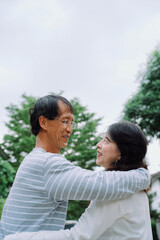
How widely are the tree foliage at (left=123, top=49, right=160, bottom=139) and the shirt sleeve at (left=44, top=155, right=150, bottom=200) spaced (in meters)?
13.7

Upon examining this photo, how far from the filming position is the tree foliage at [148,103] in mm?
14891

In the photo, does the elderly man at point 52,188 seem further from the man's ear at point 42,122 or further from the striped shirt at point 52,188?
the man's ear at point 42,122

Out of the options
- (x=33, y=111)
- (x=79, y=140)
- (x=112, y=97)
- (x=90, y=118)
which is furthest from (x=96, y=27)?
(x=33, y=111)

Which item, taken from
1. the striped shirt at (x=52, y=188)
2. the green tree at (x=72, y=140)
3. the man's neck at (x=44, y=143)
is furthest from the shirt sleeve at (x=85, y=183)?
the green tree at (x=72, y=140)

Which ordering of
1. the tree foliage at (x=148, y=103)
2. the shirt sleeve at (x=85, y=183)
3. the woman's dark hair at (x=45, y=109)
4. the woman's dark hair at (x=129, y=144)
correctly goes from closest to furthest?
the shirt sleeve at (x=85, y=183)
the woman's dark hair at (x=129, y=144)
the woman's dark hair at (x=45, y=109)
the tree foliage at (x=148, y=103)

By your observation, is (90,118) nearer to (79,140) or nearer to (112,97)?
(79,140)

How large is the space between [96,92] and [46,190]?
55.1 ft

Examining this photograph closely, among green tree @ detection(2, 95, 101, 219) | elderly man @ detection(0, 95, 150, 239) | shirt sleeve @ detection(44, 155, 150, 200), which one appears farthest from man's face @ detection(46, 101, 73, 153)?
green tree @ detection(2, 95, 101, 219)

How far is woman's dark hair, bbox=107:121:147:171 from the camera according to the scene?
1.67 meters

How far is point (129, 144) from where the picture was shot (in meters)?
1.70

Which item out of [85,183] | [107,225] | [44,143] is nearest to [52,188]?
[85,183]

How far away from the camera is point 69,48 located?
23188 mm

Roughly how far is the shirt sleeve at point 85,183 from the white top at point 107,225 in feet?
0.28

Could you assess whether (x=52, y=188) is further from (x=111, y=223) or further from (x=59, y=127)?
(x=59, y=127)
